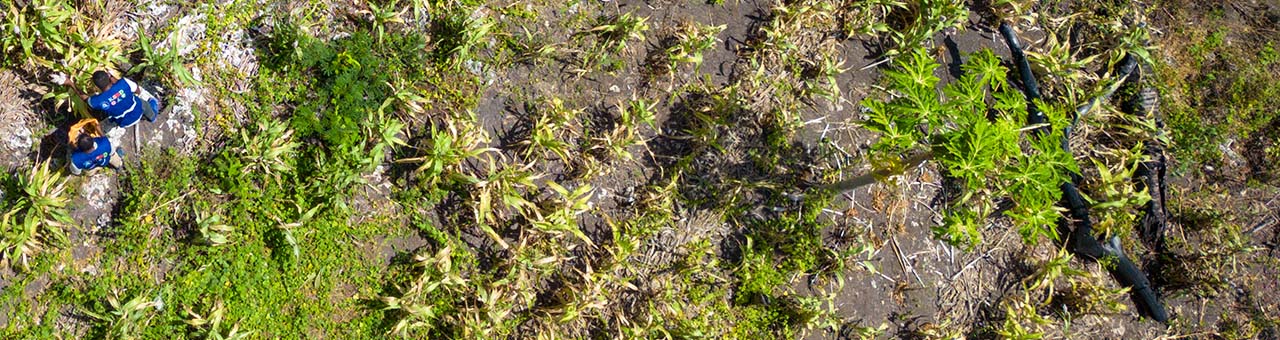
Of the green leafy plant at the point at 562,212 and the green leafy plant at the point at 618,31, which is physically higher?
the green leafy plant at the point at 618,31

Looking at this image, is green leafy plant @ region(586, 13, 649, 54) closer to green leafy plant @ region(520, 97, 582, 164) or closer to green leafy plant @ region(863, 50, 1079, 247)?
green leafy plant @ region(520, 97, 582, 164)

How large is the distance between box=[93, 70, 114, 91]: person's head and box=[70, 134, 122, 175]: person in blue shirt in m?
0.21

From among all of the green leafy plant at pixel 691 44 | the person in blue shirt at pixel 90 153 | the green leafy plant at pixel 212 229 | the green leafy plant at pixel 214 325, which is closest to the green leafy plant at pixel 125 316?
the green leafy plant at pixel 214 325

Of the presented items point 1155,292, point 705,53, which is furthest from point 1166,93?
point 705,53

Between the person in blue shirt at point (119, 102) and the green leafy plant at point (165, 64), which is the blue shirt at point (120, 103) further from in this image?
the green leafy plant at point (165, 64)

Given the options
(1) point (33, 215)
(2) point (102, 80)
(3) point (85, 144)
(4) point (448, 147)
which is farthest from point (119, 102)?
(4) point (448, 147)

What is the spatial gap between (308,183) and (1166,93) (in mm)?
5297

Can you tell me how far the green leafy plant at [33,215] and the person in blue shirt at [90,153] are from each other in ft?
0.38

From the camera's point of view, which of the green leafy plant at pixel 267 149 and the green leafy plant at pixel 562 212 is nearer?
the green leafy plant at pixel 267 149

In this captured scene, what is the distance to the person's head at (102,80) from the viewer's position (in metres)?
3.48

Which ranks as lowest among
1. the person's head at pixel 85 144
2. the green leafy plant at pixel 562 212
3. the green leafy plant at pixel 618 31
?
the green leafy plant at pixel 562 212

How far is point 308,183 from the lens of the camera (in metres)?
3.97

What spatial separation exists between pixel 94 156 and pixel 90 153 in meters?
0.02

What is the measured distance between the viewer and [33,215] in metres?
3.59
